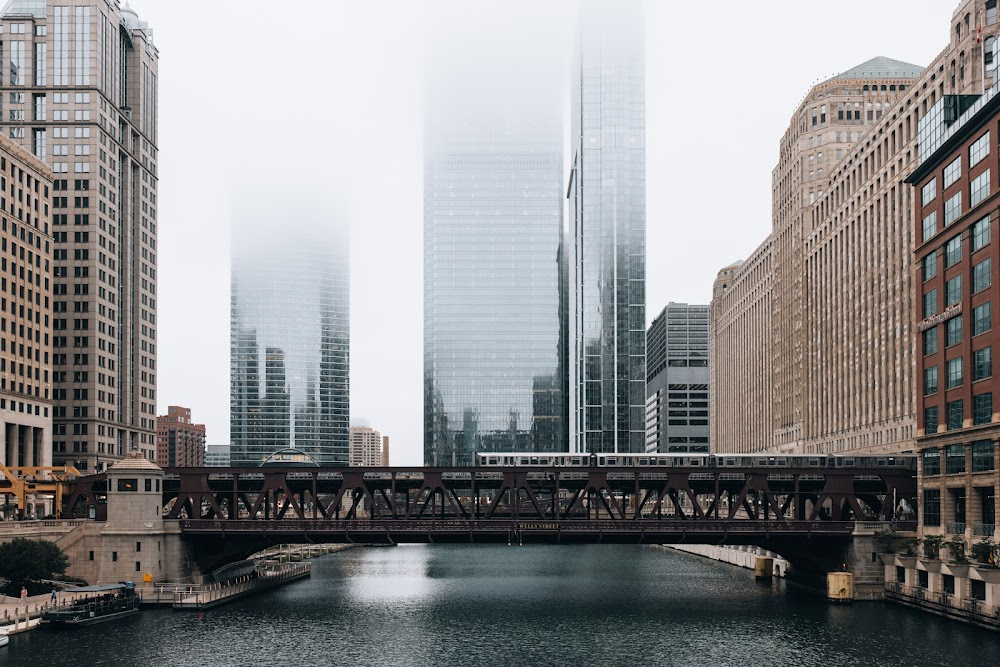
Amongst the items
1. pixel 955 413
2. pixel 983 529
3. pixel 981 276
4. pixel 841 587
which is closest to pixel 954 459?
pixel 955 413

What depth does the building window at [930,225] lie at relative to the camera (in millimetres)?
109500

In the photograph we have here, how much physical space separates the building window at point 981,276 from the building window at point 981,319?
5.18ft

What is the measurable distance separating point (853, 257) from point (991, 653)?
115 metres

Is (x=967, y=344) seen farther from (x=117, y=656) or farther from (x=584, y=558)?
(x=584, y=558)

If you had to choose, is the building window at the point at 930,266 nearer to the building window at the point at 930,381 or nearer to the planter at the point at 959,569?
the building window at the point at 930,381

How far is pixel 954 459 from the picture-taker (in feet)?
336

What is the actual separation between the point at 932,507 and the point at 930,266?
77.5 ft

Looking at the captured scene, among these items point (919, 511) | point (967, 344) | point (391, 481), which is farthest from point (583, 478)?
point (967, 344)

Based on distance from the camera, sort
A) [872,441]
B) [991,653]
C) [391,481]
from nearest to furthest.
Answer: [991,653] → [391,481] → [872,441]

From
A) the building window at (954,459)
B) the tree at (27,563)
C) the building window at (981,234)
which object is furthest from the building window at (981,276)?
the tree at (27,563)

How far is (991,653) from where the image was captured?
77062 mm

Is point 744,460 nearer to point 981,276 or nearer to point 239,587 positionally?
point 981,276

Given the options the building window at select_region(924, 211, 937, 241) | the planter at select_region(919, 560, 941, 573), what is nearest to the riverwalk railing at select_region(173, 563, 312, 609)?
the planter at select_region(919, 560, 941, 573)

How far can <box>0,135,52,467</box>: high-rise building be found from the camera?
498ft
